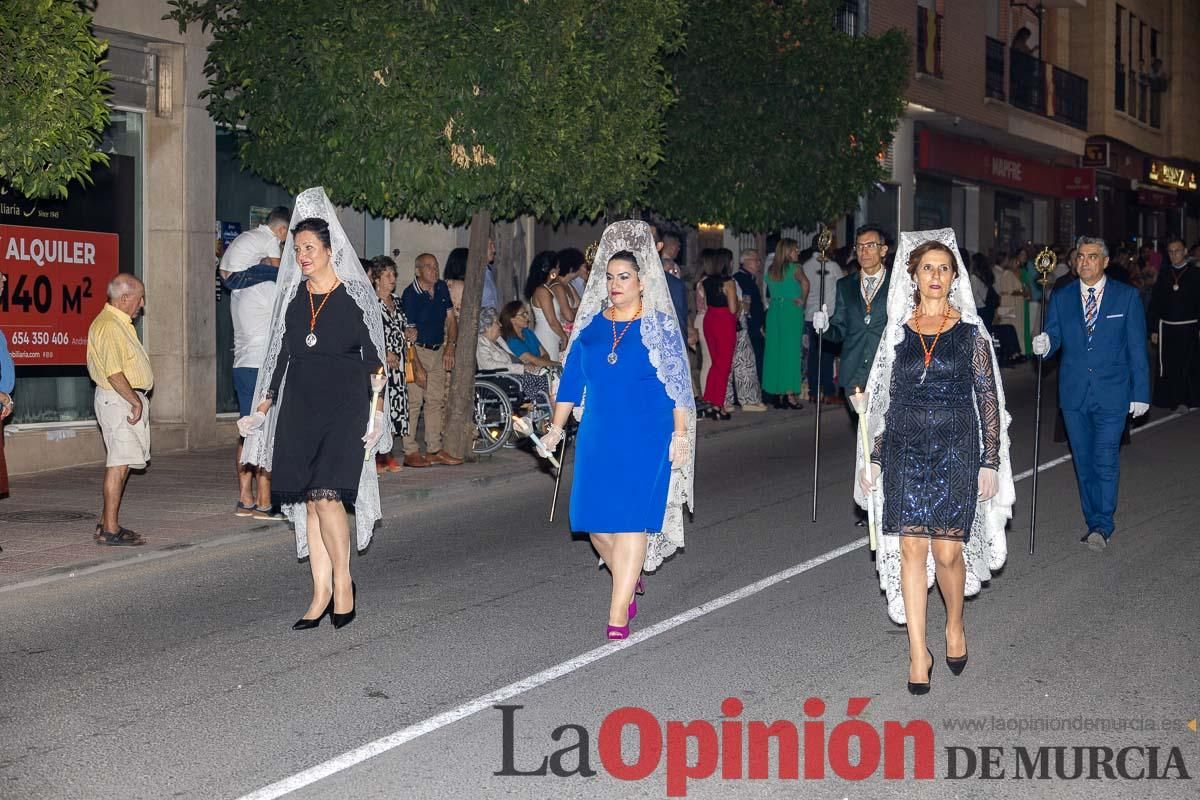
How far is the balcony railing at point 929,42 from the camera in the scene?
29906 millimetres

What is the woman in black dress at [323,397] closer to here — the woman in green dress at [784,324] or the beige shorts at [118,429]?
the beige shorts at [118,429]

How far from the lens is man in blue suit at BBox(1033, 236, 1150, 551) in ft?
32.8

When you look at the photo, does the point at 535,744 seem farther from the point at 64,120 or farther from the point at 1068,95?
the point at 1068,95

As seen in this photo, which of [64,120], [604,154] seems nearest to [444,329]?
[604,154]

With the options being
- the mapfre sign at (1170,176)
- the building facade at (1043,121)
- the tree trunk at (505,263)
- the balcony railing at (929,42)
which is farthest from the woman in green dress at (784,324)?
the mapfre sign at (1170,176)

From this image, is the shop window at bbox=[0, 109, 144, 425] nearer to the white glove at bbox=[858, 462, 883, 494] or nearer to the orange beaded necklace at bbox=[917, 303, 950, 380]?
the white glove at bbox=[858, 462, 883, 494]

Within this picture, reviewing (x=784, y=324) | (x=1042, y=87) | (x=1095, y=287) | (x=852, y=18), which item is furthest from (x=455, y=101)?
(x=1042, y=87)

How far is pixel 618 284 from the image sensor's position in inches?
294

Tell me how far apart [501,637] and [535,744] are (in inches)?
73.2

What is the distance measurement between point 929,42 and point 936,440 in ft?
82.9

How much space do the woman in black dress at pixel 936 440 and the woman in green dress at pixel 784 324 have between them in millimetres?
12606

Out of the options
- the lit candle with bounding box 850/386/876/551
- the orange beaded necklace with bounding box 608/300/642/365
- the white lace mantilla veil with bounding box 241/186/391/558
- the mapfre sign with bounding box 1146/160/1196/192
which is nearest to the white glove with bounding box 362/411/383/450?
the white lace mantilla veil with bounding box 241/186/391/558

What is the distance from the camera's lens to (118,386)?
980cm

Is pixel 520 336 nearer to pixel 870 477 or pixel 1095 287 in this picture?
pixel 1095 287
